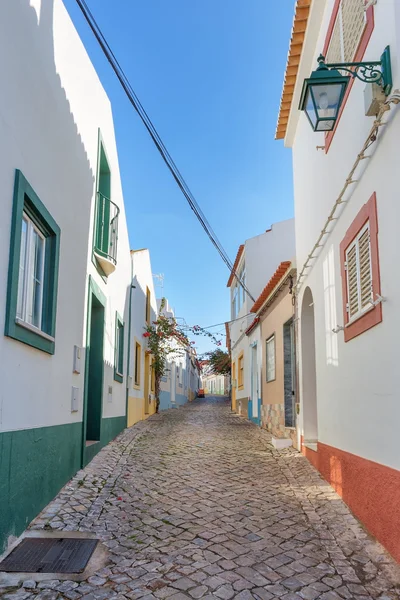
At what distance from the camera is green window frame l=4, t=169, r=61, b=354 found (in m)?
4.14

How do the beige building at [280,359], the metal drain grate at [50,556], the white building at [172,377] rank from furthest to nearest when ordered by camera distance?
the white building at [172,377] → the beige building at [280,359] → the metal drain grate at [50,556]

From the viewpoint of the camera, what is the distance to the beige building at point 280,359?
9669 millimetres

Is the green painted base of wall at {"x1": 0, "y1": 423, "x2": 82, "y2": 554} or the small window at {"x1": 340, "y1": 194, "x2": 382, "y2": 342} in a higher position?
the small window at {"x1": 340, "y1": 194, "x2": 382, "y2": 342}

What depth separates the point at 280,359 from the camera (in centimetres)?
1059

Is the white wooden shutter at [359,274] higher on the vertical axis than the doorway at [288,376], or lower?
higher

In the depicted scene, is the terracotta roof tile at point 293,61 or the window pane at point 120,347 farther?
the window pane at point 120,347

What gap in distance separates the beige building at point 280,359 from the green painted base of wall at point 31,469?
4312 mm

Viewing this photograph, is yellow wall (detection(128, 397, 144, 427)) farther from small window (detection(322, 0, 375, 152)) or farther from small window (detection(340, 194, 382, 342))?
small window (detection(322, 0, 375, 152))

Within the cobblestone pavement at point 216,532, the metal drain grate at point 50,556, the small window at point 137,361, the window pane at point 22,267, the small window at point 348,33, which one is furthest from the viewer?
the small window at point 137,361

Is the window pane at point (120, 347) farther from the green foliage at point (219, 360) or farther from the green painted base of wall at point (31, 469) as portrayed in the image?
the green foliage at point (219, 360)

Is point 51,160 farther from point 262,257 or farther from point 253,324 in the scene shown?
point 262,257

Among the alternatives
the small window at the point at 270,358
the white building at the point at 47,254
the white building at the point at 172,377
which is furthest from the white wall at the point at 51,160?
the white building at the point at 172,377

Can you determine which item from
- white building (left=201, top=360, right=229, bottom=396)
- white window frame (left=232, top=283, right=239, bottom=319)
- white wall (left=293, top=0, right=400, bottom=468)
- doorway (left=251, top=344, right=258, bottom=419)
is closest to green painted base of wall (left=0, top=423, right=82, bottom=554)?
white wall (left=293, top=0, right=400, bottom=468)

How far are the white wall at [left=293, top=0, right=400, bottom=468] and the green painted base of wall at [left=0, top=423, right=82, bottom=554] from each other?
2955 mm
